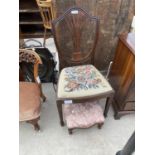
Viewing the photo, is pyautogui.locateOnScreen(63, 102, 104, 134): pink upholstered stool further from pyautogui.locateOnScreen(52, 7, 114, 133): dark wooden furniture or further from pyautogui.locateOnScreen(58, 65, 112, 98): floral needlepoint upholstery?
pyautogui.locateOnScreen(58, 65, 112, 98): floral needlepoint upholstery

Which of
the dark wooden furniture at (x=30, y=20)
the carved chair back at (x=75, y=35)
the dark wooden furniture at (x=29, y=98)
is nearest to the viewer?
the dark wooden furniture at (x=29, y=98)

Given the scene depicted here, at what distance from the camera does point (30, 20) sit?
Result: 262cm

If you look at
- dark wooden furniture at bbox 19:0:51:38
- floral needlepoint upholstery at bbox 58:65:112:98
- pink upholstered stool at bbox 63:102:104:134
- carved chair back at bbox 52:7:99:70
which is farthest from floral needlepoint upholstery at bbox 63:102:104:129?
dark wooden furniture at bbox 19:0:51:38

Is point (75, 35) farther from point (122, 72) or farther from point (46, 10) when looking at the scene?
point (46, 10)

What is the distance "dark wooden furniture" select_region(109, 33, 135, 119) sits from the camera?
1.34m

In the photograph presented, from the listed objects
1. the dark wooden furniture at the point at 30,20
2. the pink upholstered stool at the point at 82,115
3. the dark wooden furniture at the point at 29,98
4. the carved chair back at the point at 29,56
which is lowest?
the pink upholstered stool at the point at 82,115

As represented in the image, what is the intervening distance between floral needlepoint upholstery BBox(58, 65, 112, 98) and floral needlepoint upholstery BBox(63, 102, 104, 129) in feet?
0.82

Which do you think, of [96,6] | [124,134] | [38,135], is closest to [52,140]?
[38,135]

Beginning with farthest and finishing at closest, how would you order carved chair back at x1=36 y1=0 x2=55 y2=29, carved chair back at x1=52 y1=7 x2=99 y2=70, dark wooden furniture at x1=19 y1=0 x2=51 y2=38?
dark wooden furniture at x1=19 y1=0 x2=51 y2=38, carved chair back at x1=36 y1=0 x2=55 y2=29, carved chair back at x1=52 y1=7 x2=99 y2=70

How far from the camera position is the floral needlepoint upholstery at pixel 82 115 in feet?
4.73

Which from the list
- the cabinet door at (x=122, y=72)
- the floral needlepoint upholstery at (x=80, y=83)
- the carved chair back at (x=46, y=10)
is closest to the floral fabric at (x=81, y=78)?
the floral needlepoint upholstery at (x=80, y=83)

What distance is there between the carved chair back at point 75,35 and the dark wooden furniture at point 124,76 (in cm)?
25

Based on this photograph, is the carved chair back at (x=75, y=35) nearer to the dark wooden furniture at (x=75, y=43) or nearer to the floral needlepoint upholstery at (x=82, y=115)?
the dark wooden furniture at (x=75, y=43)
